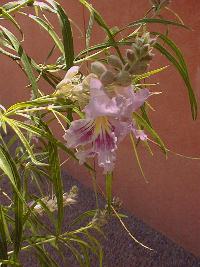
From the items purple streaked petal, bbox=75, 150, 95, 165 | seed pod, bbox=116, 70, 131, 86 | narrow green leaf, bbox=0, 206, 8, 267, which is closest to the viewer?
seed pod, bbox=116, 70, 131, 86

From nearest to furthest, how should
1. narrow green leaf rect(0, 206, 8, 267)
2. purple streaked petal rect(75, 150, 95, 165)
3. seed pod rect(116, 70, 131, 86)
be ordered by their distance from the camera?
seed pod rect(116, 70, 131, 86), purple streaked petal rect(75, 150, 95, 165), narrow green leaf rect(0, 206, 8, 267)

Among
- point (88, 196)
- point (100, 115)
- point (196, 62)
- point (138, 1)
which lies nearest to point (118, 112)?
point (100, 115)

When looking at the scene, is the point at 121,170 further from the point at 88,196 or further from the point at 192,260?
the point at 192,260

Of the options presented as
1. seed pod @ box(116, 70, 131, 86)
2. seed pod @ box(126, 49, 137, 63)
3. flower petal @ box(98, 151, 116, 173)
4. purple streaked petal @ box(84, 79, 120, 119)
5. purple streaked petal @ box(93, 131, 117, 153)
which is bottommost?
flower petal @ box(98, 151, 116, 173)

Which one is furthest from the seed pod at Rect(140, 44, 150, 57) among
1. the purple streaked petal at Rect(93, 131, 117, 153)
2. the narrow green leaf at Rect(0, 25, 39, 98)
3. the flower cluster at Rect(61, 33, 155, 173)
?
the narrow green leaf at Rect(0, 25, 39, 98)

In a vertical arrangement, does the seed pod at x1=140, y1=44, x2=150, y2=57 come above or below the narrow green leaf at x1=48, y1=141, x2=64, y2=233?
above

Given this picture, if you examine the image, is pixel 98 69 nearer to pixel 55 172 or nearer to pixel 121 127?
pixel 121 127

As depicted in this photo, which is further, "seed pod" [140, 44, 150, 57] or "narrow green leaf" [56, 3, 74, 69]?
"narrow green leaf" [56, 3, 74, 69]

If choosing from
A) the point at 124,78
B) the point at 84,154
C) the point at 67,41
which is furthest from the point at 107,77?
the point at 67,41

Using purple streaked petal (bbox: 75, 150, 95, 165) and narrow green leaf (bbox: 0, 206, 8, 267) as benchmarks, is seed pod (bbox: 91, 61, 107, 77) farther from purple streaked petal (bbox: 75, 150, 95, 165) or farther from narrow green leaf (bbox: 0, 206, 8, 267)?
Answer: narrow green leaf (bbox: 0, 206, 8, 267)
